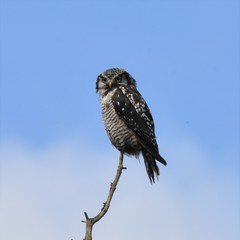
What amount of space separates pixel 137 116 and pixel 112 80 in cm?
70

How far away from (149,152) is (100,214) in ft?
8.67

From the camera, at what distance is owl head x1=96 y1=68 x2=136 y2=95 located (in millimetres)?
7911

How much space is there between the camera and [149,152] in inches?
291

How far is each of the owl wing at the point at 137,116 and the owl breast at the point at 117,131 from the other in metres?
0.06

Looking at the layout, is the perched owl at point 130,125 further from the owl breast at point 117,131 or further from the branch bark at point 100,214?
the branch bark at point 100,214

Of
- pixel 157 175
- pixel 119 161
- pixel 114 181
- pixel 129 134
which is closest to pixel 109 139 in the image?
pixel 129 134

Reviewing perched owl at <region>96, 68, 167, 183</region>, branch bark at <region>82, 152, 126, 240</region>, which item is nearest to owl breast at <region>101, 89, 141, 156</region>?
perched owl at <region>96, 68, 167, 183</region>

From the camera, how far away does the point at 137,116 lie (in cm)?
757

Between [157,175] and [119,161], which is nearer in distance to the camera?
[119,161]

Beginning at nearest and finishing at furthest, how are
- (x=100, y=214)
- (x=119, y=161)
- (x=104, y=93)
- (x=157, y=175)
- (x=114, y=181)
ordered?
(x=100, y=214), (x=114, y=181), (x=119, y=161), (x=157, y=175), (x=104, y=93)

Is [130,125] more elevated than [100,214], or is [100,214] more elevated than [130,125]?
[130,125]

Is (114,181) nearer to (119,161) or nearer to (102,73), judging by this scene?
(119,161)

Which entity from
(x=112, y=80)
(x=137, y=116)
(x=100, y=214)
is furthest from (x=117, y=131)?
(x=100, y=214)

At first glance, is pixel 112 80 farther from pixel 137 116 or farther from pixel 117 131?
pixel 117 131
